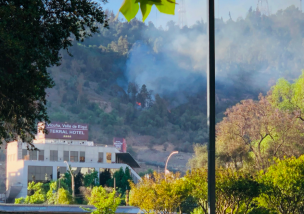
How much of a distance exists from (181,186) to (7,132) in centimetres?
884

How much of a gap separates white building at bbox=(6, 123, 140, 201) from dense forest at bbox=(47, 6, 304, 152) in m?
48.6

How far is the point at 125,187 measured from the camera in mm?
77188

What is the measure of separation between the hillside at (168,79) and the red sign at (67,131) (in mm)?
47899

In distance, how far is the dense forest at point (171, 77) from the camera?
136 m

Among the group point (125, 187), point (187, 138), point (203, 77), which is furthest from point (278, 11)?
point (125, 187)

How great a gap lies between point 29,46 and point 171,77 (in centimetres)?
14573

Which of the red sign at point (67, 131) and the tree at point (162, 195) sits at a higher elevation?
the red sign at point (67, 131)

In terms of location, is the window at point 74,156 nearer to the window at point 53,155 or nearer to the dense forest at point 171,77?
the window at point 53,155

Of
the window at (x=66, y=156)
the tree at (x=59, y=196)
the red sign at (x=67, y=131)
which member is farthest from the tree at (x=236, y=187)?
the window at (x=66, y=156)

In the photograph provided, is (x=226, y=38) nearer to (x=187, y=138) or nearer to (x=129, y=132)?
(x=187, y=138)

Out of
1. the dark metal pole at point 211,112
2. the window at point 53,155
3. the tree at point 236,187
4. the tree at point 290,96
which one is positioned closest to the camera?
the dark metal pole at point 211,112

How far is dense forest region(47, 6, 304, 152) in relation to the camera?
136m

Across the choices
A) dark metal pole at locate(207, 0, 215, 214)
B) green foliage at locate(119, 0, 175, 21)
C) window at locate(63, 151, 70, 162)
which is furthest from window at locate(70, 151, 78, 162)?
green foliage at locate(119, 0, 175, 21)

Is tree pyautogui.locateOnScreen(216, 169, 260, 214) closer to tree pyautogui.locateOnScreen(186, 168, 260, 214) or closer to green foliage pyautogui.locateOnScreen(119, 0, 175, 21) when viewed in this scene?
tree pyautogui.locateOnScreen(186, 168, 260, 214)
